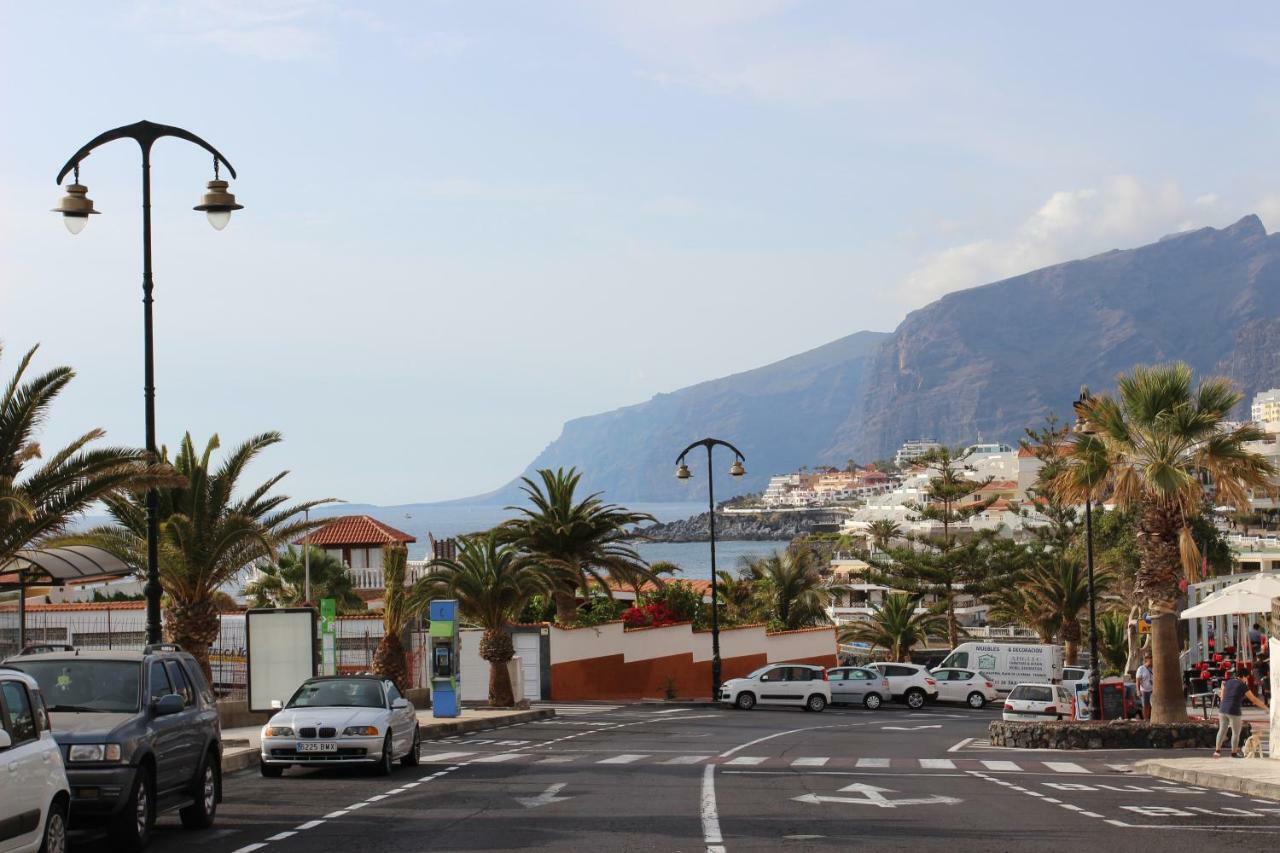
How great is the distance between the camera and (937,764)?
24.6 m

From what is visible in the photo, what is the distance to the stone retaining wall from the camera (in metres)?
28.5

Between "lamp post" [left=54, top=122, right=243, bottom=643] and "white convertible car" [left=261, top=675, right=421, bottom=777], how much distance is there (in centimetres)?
215

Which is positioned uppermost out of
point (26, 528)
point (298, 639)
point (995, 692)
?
point (26, 528)

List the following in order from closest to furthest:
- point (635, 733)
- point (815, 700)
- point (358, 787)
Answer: point (358, 787), point (635, 733), point (815, 700)

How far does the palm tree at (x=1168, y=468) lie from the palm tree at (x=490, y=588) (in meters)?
15.6

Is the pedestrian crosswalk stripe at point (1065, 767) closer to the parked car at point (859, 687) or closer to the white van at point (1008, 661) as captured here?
the parked car at point (859, 687)

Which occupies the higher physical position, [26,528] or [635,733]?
[26,528]

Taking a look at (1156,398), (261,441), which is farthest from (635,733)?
(1156,398)

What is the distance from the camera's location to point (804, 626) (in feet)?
214

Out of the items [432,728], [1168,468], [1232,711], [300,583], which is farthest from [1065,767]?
[300,583]

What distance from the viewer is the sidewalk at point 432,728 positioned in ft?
72.2

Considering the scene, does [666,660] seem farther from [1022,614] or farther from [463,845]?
[463,845]

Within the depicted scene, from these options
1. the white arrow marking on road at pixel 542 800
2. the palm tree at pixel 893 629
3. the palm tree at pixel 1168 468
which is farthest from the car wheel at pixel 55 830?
the palm tree at pixel 893 629

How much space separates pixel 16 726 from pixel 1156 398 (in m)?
24.6
